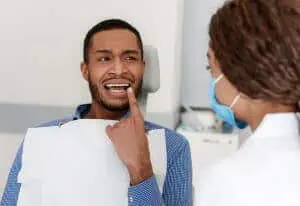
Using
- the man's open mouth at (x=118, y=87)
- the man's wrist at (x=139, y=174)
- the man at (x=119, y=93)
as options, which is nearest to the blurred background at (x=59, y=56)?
the man at (x=119, y=93)

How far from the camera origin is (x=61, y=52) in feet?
7.89

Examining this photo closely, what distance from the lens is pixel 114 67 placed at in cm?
160

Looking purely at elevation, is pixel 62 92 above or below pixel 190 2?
below

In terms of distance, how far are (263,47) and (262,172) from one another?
0.25 meters

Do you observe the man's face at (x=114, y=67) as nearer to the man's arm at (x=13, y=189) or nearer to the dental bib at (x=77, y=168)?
the dental bib at (x=77, y=168)

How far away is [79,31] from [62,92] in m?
0.34

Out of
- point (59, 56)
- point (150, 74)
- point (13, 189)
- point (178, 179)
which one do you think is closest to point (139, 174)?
point (178, 179)

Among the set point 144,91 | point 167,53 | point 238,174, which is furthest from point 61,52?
point 238,174

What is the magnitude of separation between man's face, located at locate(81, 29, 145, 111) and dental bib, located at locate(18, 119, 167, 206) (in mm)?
101

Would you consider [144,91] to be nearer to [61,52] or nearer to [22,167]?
[22,167]

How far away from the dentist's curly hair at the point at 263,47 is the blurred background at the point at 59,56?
1.40 metres

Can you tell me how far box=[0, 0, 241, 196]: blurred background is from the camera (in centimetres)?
236

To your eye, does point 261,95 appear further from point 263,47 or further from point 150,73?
point 150,73

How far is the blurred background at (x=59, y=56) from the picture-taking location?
236cm
